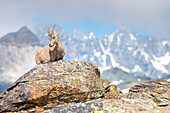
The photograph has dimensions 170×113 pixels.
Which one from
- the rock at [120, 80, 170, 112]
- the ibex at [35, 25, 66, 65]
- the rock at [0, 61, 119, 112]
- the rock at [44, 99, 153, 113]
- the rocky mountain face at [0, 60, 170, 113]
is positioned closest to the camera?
the rock at [44, 99, 153, 113]

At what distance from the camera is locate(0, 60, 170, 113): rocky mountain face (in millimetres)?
9055

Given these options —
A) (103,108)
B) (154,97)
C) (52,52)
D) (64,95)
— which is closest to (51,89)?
(64,95)

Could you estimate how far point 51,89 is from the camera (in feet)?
33.9

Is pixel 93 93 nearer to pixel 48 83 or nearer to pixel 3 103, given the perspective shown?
pixel 48 83

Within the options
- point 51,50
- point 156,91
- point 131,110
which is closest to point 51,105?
point 131,110

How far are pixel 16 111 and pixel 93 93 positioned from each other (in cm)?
511

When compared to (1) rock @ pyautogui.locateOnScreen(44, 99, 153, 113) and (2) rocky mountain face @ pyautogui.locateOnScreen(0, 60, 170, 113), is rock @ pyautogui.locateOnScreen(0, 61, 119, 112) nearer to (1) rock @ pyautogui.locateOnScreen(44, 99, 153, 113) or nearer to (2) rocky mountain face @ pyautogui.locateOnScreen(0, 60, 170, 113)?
(2) rocky mountain face @ pyautogui.locateOnScreen(0, 60, 170, 113)

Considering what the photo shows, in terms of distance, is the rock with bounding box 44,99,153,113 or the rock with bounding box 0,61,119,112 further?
the rock with bounding box 0,61,119,112

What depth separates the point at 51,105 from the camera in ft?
33.2

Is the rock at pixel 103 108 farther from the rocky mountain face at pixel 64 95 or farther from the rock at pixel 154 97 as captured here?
the rock at pixel 154 97

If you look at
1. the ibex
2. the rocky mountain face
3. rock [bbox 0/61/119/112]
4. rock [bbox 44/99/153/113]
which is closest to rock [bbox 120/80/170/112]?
the rocky mountain face

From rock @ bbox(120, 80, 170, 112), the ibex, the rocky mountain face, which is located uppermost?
the ibex

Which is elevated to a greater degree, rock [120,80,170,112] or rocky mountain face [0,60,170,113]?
rocky mountain face [0,60,170,113]

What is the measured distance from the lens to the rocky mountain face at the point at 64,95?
9055mm
